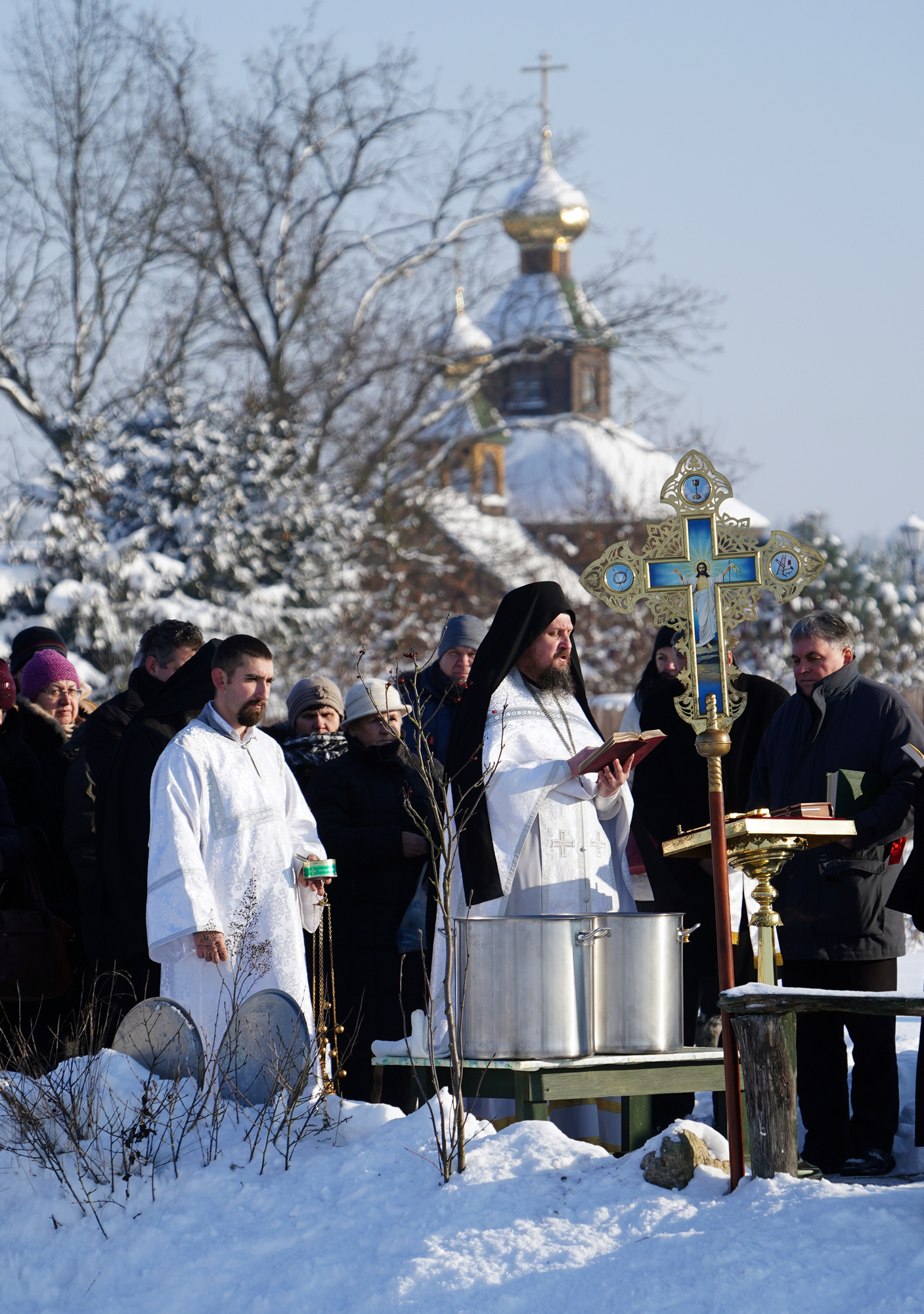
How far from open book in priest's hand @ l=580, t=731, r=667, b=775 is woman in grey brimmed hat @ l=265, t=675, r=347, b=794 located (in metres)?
1.85

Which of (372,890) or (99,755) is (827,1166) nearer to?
(372,890)

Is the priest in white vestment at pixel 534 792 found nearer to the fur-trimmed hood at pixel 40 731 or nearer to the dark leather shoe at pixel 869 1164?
the dark leather shoe at pixel 869 1164

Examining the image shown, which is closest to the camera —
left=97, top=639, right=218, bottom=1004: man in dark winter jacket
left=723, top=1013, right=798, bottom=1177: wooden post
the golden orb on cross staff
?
left=723, top=1013, right=798, bottom=1177: wooden post

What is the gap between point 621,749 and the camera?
5.59 m

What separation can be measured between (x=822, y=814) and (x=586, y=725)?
1657 millimetres

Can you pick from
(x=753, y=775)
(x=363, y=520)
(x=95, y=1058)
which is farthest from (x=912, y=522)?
(x=95, y=1058)

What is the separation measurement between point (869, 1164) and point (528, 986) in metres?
1.55

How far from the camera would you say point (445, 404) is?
23.9 metres

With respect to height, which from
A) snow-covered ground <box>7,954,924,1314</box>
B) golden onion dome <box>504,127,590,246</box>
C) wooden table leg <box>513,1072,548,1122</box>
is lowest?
snow-covered ground <box>7,954,924,1314</box>

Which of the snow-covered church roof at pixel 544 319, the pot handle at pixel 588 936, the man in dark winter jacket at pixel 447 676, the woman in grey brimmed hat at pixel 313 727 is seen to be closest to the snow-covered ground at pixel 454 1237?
the pot handle at pixel 588 936

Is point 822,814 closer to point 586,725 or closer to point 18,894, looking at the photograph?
point 586,725

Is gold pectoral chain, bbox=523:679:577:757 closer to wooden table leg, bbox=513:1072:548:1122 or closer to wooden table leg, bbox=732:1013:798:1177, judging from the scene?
wooden table leg, bbox=513:1072:548:1122

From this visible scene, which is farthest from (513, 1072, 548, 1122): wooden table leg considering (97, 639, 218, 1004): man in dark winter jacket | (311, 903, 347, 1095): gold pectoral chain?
(97, 639, 218, 1004): man in dark winter jacket

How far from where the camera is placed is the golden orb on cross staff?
5023mm
